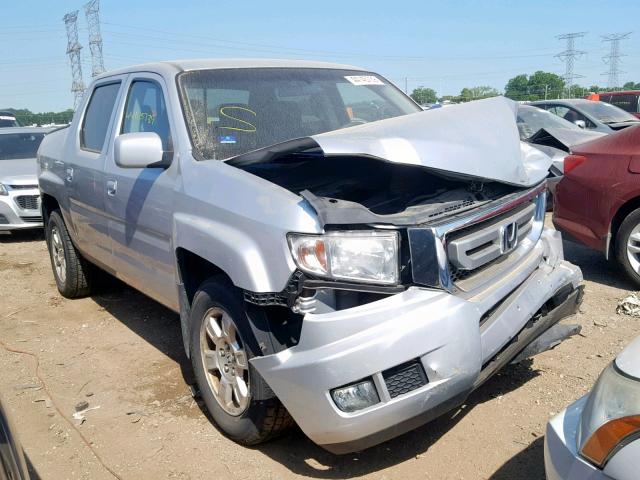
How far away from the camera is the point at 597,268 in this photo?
5996mm

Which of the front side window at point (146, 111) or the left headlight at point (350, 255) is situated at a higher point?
the front side window at point (146, 111)

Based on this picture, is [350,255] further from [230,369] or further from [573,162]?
[573,162]

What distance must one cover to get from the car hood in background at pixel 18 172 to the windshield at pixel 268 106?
6120 millimetres

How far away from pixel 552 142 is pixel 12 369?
21.4 feet

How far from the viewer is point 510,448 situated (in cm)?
303

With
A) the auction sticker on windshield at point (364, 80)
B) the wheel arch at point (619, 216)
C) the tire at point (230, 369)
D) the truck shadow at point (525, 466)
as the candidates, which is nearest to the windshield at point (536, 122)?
the wheel arch at point (619, 216)

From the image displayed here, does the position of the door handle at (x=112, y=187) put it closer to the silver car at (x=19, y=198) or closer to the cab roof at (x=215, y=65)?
the cab roof at (x=215, y=65)

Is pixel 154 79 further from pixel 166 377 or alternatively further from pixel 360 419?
pixel 360 419

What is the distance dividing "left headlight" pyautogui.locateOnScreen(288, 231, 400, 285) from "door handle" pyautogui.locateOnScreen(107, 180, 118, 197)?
205 cm

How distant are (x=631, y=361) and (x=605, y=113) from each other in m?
12.5

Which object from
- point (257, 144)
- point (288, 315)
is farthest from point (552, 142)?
point (288, 315)

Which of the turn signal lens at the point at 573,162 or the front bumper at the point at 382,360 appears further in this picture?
the turn signal lens at the point at 573,162

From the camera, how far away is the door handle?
422 cm

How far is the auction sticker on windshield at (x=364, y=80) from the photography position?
14.5 feet
